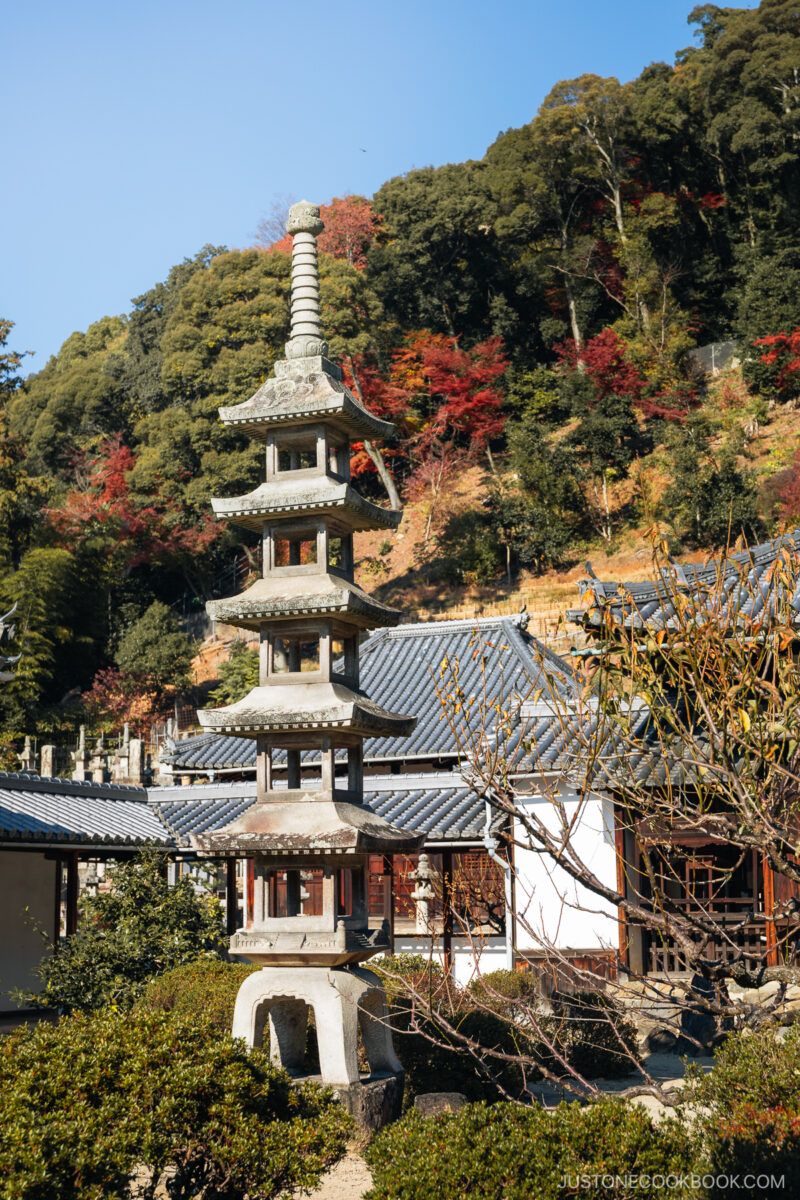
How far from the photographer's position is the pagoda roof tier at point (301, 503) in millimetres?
12039

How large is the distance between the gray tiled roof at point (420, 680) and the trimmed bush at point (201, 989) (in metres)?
7.72

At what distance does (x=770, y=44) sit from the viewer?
42406 mm

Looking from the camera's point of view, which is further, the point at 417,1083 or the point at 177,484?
the point at 177,484

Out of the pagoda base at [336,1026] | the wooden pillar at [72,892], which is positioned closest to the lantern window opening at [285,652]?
the pagoda base at [336,1026]

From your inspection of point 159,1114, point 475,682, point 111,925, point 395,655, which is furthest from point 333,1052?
point 395,655

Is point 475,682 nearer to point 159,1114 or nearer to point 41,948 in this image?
point 41,948

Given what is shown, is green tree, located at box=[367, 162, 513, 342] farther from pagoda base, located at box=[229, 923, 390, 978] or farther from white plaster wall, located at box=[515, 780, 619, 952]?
pagoda base, located at box=[229, 923, 390, 978]

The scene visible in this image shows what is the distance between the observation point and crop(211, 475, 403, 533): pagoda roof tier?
1204 centimetres

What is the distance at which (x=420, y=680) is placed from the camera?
23672mm

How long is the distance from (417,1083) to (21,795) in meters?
7.75

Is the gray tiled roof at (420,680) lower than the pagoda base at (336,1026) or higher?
higher

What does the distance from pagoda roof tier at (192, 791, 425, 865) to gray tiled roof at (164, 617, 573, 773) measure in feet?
27.5

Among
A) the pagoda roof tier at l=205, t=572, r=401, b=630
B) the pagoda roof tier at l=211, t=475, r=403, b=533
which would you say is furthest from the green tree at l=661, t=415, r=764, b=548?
the pagoda roof tier at l=205, t=572, r=401, b=630

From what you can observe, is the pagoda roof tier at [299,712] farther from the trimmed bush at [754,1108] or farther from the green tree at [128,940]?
the trimmed bush at [754,1108]
